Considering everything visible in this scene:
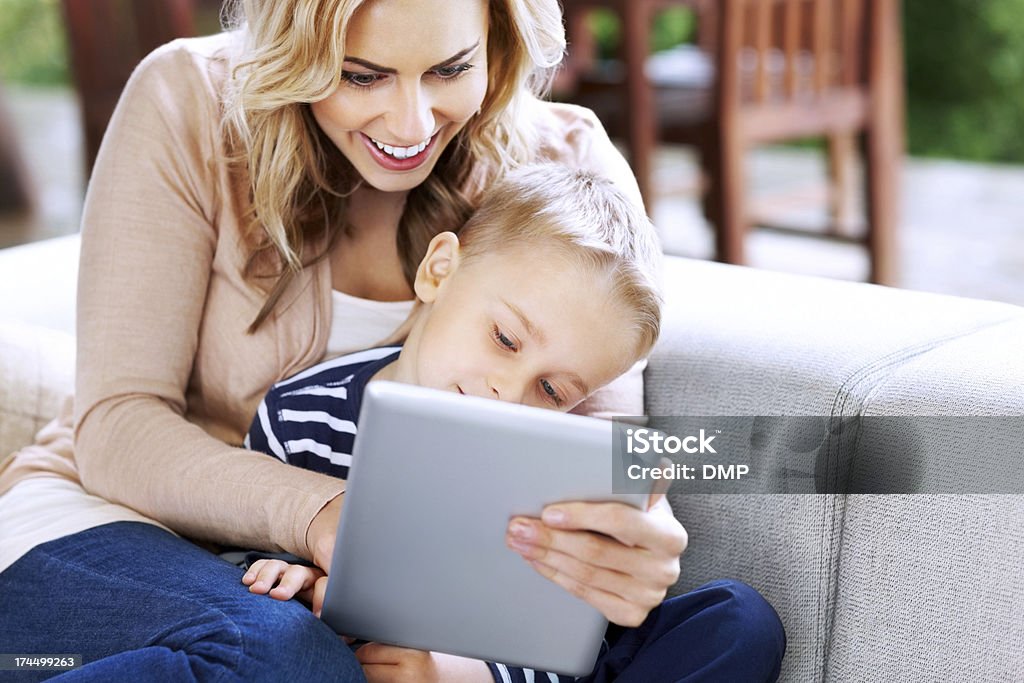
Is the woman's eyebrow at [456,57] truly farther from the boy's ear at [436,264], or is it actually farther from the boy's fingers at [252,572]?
the boy's fingers at [252,572]

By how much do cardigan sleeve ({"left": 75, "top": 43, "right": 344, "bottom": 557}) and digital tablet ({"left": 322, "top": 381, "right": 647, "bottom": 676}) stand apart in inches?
7.1

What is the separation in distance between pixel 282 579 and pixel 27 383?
538mm

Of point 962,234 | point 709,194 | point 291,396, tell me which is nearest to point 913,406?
point 291,396

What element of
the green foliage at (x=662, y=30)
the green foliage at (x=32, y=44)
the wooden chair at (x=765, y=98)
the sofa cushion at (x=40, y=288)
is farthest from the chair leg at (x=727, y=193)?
the green foliage at (x=32, y=44)

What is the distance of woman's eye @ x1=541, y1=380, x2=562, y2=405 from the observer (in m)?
1.18

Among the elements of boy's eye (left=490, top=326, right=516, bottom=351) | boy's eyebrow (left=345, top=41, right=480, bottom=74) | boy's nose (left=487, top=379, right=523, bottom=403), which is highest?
boy's eyebrow (left=345, top=41, right=480, bottom=74)

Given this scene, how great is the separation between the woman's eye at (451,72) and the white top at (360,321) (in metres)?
0.25

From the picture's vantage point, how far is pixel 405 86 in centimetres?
122

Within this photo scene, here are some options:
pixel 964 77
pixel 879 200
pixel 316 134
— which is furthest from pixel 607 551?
pixel 964 77

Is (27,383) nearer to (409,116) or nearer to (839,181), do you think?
(409,116)

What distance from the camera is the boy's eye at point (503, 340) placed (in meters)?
1.15

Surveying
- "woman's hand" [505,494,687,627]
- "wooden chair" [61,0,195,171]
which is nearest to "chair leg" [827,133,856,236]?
"wooden chair" [61,0,195,171]

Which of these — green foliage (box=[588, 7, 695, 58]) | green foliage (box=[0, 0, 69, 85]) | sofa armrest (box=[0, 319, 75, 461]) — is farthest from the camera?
green foliage (box=[0, 0, 69, 85])

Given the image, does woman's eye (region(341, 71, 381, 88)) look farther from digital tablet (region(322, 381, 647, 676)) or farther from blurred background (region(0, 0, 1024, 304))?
blurred background (region(0, 0, 1024, 304))
